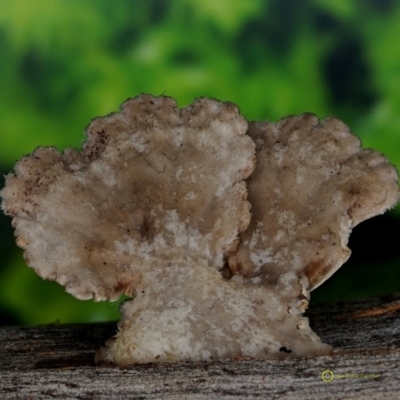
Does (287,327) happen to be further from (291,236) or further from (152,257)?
(152,257)

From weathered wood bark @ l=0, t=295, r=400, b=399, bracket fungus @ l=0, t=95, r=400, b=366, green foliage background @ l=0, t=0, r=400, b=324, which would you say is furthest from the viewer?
green foliage background @ l=0, t=0, r=400, b=324

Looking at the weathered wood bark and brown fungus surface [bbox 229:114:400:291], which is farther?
brown fungus surface [bbox 229:114:400:291]

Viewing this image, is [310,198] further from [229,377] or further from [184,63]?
[184,63]

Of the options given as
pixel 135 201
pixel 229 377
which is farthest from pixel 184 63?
pixel 229 377

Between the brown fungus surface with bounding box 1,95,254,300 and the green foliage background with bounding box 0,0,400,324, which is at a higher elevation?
the green foliage background with bounding box 0,0,400,324

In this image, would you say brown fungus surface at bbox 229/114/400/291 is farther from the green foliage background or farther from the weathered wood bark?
the green foliage background

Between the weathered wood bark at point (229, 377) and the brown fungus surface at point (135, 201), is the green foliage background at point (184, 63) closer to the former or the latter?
the brown fungus surface at point (135, 201)

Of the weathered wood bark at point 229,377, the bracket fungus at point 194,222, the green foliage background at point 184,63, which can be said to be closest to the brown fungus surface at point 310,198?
the bracket fungus at point 194,222

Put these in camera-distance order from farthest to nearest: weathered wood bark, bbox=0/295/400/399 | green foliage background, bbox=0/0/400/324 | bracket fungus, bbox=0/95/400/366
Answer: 1. green foliage background, bbox=0/0/400/324
2. bracket fungus, bbox=0/95/400/366
3. weathered wood bark, bbox=0/295/400/399

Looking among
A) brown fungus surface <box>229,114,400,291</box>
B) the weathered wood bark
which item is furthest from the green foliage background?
the weathered wood bark

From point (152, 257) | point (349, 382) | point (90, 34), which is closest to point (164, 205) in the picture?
point (152, 257)
